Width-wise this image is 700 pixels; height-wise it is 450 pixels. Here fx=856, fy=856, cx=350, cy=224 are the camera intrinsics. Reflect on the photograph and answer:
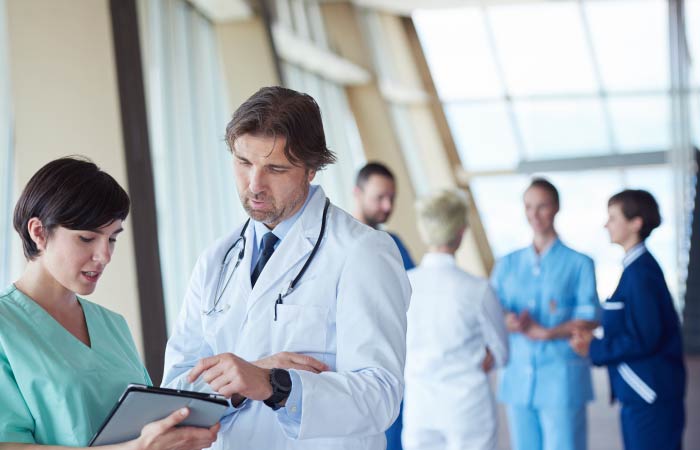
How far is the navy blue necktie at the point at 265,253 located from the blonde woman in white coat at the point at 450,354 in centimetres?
156

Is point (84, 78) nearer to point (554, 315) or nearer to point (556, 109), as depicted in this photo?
point (554, 315)

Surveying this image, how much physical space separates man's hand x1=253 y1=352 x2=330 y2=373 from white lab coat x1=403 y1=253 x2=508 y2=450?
170cm

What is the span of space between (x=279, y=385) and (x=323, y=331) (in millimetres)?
210

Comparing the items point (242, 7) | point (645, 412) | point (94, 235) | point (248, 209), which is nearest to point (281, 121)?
point (248, 209)

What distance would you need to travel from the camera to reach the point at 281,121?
1.69m

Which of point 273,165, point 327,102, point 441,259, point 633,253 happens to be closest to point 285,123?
point 273,165

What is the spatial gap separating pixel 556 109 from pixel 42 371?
12262 millimetres

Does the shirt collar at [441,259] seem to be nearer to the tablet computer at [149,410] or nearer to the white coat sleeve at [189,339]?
the white coat sleeve at [189,339]

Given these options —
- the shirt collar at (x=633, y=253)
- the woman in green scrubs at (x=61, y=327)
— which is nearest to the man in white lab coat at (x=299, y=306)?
the woman in green scrubs at (x=61, y=327)

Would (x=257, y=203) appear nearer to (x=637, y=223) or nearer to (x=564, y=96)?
(x=637, y=223)

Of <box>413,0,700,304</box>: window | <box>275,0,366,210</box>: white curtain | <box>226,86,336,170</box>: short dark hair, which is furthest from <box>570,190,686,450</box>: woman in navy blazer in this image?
<box>413,0,700,304</box>: window

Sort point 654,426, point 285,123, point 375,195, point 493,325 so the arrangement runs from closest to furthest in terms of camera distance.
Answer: point 285,123, point 654,426, point 493,325, point 375,195

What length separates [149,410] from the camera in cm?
147

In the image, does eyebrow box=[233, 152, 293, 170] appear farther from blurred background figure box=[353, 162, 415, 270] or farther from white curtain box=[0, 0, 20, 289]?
blurred background figure box=[353, 162, 415, 270]
